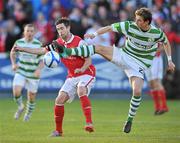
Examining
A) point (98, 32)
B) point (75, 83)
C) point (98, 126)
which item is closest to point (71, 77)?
point (75, 83)

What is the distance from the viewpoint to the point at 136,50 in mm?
13195

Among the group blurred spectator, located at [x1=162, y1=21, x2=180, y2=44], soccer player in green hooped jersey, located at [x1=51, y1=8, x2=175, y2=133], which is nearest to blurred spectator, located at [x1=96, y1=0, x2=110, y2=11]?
blurred spectator, located at [x1=162, y1=21, x2=180, y2=44]

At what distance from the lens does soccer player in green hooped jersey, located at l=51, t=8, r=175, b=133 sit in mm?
12852

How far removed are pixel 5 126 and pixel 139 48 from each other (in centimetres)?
329

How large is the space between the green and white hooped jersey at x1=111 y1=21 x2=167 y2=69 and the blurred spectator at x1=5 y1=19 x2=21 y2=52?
1040cm

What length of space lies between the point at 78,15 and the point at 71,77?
10661 millimetres

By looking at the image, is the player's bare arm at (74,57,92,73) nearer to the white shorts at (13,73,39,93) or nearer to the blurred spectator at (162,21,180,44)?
the white shorts at (13,73,39,93)

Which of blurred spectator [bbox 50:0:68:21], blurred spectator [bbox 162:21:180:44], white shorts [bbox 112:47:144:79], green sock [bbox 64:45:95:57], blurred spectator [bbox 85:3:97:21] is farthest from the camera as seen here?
blurred spectator [bbox 50:0:68:21]

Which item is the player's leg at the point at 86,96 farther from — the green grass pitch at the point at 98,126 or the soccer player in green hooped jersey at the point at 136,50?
the soccer player in green hooped jersey at the point at 136,50

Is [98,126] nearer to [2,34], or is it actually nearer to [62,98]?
[62,98]

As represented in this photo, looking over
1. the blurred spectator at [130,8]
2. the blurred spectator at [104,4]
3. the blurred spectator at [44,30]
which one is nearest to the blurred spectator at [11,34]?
the blurred spectator at [44,30]

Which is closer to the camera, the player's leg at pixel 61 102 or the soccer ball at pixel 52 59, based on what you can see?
the soccer ball at pixel 52 59

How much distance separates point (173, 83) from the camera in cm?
2231

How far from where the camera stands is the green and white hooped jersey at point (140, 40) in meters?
13.0
